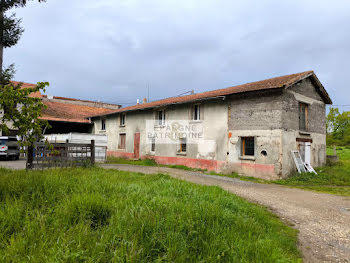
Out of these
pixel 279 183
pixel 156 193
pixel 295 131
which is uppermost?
pixel 295 131

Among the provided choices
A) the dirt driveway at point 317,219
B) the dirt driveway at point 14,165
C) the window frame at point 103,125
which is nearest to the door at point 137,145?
the window frame at point 103,125

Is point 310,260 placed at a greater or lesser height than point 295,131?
lesser

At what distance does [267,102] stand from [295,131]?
2.41 m

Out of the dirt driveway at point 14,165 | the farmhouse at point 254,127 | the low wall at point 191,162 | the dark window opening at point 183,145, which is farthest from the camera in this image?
the dark window opening at point 183,145

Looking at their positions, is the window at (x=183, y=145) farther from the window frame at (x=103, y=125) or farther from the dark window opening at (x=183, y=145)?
the window frame at (x=103, y=125)

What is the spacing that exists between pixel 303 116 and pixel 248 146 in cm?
423

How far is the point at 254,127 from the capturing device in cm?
1210

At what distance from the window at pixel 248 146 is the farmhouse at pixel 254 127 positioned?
6 centimetres

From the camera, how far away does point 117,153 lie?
21344 mm

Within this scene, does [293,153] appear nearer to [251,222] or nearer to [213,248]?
[251,222]

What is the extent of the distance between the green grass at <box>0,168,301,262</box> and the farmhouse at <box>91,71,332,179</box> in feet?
25.6

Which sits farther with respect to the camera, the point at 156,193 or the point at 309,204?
the point at 309,204

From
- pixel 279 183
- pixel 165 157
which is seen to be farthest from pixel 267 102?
pixel 165 157

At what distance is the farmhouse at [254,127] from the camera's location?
449 inches
